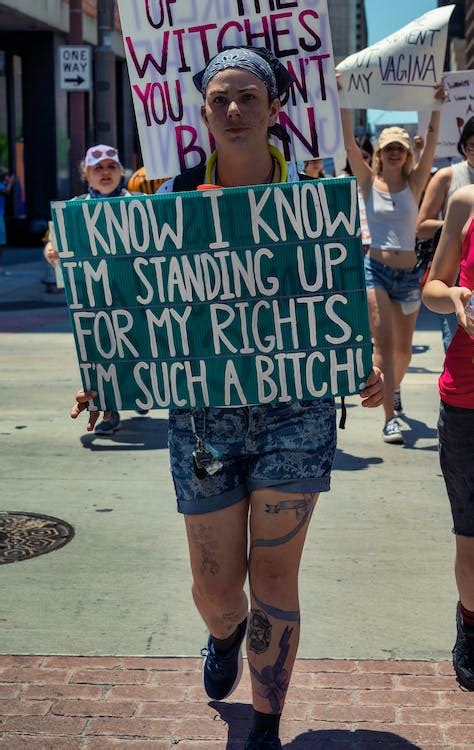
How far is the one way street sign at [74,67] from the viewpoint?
1986cm

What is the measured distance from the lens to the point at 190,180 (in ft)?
12.1

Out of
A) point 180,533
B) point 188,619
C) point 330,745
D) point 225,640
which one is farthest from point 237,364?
point 180,533

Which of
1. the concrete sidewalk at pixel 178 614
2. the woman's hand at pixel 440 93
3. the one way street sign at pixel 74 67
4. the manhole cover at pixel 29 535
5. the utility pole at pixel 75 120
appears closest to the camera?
the concrete sidewalk at pixel 178 614

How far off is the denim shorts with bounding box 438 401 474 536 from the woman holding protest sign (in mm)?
353

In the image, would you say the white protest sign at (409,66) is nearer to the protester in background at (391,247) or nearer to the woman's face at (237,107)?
the protester in background at (391,247)

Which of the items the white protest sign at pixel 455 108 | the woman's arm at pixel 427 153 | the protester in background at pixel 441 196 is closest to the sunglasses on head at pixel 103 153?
the woman's arm at pixel 427 153

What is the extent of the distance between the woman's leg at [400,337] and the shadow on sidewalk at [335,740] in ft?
15.0

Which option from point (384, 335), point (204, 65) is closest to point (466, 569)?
point (204, 65)

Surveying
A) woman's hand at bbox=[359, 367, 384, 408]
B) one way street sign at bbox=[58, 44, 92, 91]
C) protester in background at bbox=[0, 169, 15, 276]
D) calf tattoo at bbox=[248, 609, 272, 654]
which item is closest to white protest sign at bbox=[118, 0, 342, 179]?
woman's hand at bbox=[359, 367, 384, 408]

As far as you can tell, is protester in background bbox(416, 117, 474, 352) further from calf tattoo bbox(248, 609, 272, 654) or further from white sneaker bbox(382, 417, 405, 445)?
calf tattoo bbox(248, 609, 272, 654)

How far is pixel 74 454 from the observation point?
7.68 meters

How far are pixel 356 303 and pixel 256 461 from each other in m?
0.53

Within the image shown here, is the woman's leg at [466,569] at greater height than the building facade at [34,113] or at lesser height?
lesser

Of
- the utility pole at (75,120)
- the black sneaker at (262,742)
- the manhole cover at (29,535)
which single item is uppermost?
the utility pole at (75,120)
